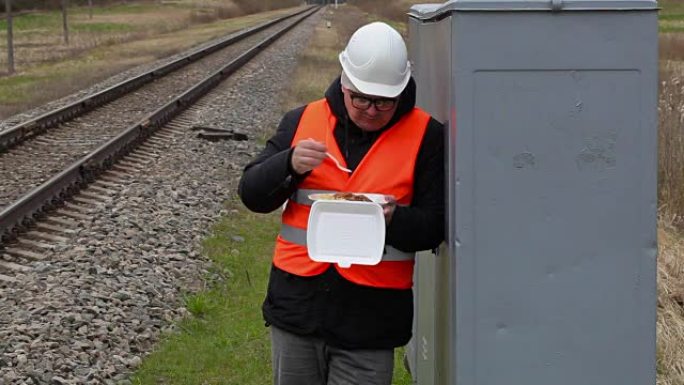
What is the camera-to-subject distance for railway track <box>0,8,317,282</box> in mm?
9133

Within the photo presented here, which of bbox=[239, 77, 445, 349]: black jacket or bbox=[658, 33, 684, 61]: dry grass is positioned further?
bbox=[658, 33, 684, 61]: dry grass

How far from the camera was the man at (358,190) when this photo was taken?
3.42 meters

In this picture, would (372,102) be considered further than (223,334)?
No

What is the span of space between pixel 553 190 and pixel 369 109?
653mm

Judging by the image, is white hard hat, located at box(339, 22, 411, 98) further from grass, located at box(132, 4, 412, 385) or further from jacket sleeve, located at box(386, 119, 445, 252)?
grass, located at box(132, 4, 412, 385)

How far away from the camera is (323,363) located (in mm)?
3627

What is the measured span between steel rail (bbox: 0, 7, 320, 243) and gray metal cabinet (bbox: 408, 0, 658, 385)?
20.9 ft

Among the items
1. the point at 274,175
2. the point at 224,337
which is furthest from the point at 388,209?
the point at 224,337

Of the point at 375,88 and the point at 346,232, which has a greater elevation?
the point at 375,88

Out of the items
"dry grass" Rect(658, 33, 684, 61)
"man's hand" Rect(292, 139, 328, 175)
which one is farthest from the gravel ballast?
"dry grass" Rect(658, 33, 684, 61)

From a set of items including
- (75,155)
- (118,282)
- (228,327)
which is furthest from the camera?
(75,155)

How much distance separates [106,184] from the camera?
37.6 feet

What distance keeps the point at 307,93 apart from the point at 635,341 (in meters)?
19.3

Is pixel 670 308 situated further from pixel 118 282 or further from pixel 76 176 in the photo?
pixel 76 176
